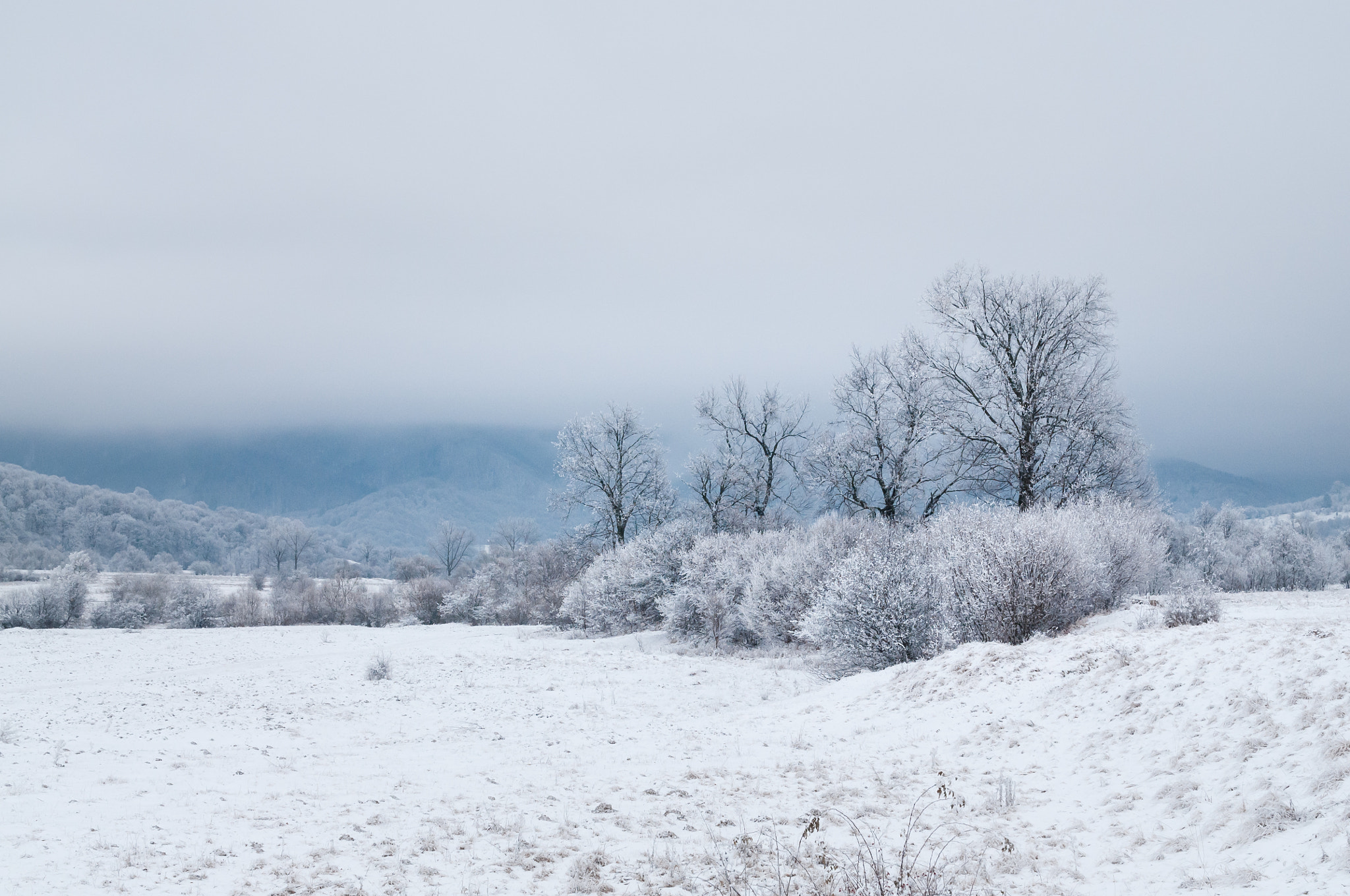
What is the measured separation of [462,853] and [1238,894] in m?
6.61

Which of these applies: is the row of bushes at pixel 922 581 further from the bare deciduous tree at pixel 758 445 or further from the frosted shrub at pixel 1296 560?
the frosted shrub at pixel 1296 560

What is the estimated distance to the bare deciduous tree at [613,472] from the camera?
4144 centimetres

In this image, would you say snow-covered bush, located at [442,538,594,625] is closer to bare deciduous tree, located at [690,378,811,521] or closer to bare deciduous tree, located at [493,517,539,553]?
bare deciduous tree, located at [690,378,811,521]

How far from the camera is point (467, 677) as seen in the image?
2005 cm

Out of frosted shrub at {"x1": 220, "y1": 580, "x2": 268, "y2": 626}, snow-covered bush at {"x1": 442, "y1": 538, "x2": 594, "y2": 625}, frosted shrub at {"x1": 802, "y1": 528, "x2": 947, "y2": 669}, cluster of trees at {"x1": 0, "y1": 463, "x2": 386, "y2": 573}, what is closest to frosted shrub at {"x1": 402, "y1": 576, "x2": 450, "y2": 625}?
snow-covered bush at {"x1": 442, "y1": 538, "x2": 594, "y2": 625}

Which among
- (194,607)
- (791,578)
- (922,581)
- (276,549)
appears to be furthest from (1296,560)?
(276,549)

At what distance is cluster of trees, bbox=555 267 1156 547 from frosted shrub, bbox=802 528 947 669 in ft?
21.3

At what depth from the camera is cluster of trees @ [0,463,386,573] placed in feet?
349

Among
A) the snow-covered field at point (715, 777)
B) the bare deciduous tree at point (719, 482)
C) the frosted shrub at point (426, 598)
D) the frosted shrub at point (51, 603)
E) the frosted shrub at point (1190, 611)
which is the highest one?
the bare deciduous tree at point (719, 482)

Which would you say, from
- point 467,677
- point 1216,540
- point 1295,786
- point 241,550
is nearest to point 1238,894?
point 1295,786

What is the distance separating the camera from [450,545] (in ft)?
334

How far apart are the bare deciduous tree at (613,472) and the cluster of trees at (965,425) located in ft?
16.1

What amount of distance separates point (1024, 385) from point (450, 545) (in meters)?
89.6

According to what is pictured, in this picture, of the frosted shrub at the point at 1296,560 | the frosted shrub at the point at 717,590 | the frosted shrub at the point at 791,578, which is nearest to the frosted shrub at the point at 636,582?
the frosted shrub at the point at 717,590
